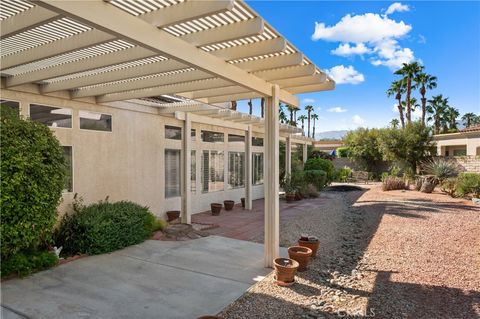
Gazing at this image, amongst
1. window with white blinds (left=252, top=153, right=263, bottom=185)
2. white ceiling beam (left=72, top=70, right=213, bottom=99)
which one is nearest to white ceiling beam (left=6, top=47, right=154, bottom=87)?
white ceiling beam (left=72, top=70, right=213, bottom=99)

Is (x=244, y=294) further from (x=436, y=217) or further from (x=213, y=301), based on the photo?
(x=436, y=217)

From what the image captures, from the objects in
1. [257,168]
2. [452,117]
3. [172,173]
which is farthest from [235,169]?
[452,117]

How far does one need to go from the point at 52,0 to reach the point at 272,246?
17.3 feet

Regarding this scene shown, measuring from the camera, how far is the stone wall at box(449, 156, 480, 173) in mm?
23058

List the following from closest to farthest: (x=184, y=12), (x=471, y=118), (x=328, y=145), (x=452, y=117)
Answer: (x=184, y=12) → (x=328, y=145) → (x=452, y=117) → (x=471, y=118)

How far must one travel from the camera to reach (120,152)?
9.06 meters

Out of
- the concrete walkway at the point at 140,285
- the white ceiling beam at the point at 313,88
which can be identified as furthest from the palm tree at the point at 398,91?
the concrete walkway at the point at 140,285

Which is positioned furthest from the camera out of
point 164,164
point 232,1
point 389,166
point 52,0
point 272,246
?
point 389,166

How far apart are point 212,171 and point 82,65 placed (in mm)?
8394

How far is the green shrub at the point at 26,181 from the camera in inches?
200

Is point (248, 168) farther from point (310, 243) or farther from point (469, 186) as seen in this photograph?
point (469, 186)

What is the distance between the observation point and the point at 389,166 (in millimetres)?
30031

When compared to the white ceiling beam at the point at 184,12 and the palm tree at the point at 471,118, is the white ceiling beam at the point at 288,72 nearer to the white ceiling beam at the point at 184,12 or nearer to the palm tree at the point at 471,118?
the white ceiling beam at the point at 184,12

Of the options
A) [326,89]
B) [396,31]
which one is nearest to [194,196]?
→ [326,89]
